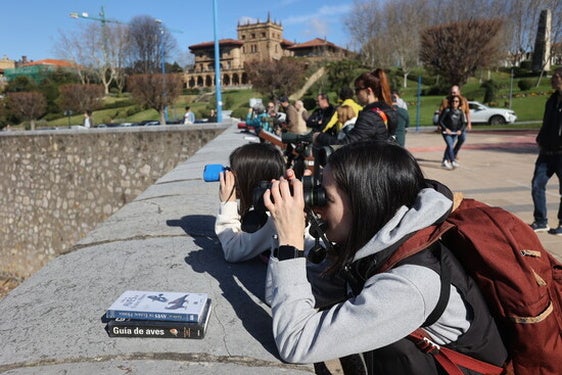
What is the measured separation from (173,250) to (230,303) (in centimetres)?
82

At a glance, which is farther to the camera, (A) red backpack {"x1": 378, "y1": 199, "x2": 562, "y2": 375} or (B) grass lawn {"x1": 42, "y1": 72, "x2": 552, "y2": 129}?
(B) grass lawn {"x1": 42, "y1": 72, "x2": 552, "y2": 129}

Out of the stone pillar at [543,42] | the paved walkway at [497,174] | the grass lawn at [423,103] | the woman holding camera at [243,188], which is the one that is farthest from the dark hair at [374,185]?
the stone pillar at [543,42]

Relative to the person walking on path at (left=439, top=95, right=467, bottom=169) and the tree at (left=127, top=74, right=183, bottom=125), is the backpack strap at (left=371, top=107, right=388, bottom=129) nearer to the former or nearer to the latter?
the person walking on path at (left=439, top=95, right=467, bottom=169)

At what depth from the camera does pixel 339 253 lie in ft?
5.23

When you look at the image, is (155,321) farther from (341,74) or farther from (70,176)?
(341,74)

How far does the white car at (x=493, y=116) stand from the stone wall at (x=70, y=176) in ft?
54.3

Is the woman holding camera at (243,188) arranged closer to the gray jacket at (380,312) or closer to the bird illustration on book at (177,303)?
the bird illustration on book at (177,303)

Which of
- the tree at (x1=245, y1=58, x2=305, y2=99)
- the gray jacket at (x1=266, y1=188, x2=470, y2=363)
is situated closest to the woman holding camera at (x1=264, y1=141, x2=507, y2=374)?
the gray jacket at (x1=266, y1=188, x2=470, y2=363)

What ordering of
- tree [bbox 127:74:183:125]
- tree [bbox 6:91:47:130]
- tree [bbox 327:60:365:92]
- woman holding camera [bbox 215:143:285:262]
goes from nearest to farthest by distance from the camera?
woman holding camera [bbox 215:143:285:262] < tree [bbox 127:74:183:125] < tree [bbox 327:60:365:92] < tree [bbox 6:91:47:130]

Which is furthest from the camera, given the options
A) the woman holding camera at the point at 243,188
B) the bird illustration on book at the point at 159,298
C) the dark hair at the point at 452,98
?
the dark hair at the point at 452,98

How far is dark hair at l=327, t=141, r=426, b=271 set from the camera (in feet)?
4.77

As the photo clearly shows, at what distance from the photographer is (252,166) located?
2.37 meters

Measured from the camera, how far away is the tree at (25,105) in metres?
42.8

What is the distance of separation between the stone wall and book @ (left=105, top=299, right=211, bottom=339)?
1025cm
